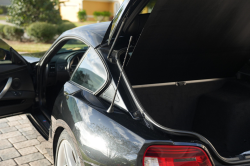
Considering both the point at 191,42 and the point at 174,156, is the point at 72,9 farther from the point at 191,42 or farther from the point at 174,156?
the point at 174,156

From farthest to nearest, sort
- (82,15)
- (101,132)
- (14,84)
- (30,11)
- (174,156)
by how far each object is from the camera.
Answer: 1. (82,15)
2. (30,11)
3. (14,84)
4. (101,132)
5. (174,156)

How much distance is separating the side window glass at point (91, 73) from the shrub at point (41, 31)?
1372 centimetres

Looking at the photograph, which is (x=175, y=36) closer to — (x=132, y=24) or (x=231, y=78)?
(x=132, y=24)

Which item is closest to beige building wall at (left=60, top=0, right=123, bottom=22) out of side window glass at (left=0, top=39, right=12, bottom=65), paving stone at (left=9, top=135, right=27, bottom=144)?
paving stone at (left=9, top=135, right=27, bottom=144)

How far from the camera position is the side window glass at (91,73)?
2057 millimetres

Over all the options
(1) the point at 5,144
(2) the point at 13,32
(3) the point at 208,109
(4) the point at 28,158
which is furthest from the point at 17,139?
(2) the point at 13,32

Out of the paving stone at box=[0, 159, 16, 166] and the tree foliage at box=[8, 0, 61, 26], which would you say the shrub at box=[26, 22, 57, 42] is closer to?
the tree foliage at box=[8, 0, 61, 26]

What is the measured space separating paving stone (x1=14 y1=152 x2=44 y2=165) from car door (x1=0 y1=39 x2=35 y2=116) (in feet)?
1.87

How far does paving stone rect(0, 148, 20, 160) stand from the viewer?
3.12m

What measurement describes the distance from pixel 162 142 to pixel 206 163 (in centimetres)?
27

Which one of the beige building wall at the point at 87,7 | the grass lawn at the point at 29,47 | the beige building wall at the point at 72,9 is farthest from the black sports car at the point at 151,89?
the beige building wall at the point at 72,9

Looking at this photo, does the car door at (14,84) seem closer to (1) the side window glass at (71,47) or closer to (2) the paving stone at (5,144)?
(2) the paving stone at (5,144)

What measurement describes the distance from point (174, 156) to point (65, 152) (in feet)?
3.33

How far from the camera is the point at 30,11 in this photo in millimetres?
16453
